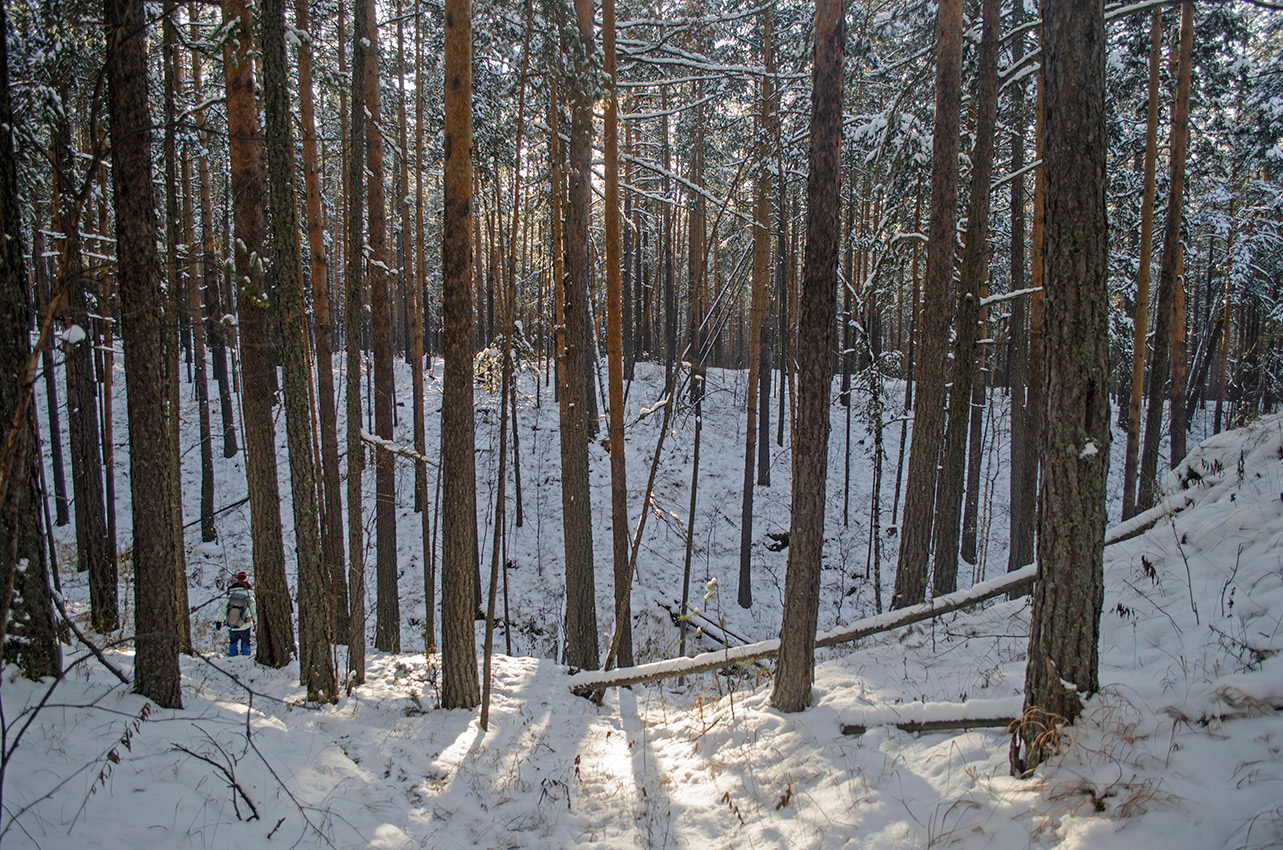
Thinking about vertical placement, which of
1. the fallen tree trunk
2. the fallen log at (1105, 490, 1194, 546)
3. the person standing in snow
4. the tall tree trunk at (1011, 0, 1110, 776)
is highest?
the tall tree trunk at (1011, 0, 1110, 776)

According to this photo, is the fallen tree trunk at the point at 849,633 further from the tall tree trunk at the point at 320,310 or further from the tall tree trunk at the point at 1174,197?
the tall tree trunk at the point at 1174,197

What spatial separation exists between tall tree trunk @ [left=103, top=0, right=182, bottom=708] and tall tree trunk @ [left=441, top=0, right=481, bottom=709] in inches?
85.5

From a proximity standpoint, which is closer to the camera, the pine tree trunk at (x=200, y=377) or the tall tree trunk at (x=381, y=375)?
the tall tree trunk at (x=381, y=375)

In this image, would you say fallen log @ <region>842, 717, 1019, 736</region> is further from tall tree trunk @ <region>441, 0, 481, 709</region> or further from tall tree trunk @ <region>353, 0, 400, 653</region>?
tall tree trunk @ <region>353, 0, 400, 653</region>

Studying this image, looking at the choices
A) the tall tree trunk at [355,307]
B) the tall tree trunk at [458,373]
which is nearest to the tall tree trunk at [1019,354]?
the tall tree trunk at [458,373]

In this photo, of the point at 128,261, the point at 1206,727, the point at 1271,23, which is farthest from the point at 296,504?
the point at 1271,23

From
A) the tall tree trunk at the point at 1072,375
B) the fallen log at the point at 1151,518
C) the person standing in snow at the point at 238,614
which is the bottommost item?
the person standing in snow at the point at 238,614

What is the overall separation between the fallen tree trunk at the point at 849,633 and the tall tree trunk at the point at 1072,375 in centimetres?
251

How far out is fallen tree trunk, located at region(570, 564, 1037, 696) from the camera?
596 centimetres

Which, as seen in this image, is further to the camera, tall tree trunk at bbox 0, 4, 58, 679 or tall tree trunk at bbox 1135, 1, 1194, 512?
tall tree trunk at bbox 1135, 1, 1194, 512

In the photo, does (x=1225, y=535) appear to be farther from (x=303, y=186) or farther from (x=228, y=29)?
(x=303, y=186)

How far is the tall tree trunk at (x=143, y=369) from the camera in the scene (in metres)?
4.41

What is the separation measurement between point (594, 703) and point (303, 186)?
8853 millimetres

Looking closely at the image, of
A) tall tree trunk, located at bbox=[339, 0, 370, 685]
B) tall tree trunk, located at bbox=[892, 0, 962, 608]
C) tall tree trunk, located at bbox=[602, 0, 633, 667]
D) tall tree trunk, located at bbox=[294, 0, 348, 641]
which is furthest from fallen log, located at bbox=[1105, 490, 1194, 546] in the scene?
tall tree trunk, located at bbox=[294, 0, 348, 641]
